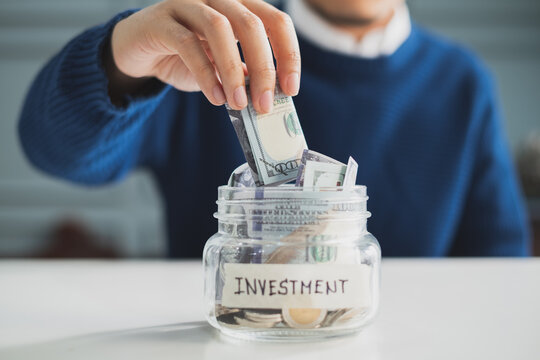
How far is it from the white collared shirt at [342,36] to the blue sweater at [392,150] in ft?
0.08

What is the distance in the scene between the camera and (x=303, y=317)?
0.46m

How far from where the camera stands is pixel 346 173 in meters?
0.48

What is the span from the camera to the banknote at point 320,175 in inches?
18.4

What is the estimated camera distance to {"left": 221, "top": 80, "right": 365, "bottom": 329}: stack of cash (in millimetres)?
457

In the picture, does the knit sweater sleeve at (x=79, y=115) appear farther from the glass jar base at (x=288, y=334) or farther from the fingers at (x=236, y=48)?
the glass jar base at (x=288, y=334)

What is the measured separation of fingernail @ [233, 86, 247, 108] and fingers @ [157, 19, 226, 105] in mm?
27

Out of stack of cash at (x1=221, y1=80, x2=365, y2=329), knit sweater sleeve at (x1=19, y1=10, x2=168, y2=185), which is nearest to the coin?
stack of cash at (x1=221, y1=80, x2=365, y2=329)

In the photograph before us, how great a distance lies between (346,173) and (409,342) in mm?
160

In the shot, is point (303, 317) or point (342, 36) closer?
point (303, 317)

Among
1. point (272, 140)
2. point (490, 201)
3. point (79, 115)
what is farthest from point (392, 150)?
point (272, 140)

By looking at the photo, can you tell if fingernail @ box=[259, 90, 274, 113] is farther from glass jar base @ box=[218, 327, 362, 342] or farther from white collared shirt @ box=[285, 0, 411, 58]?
white collared shirt @ box=[285, 0, 411, 58]

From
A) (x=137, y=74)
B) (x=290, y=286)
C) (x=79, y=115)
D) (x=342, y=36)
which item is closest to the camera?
(x=290, y=286)

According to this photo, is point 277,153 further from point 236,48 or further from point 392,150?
point 392,150

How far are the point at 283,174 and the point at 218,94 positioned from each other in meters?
0.10
